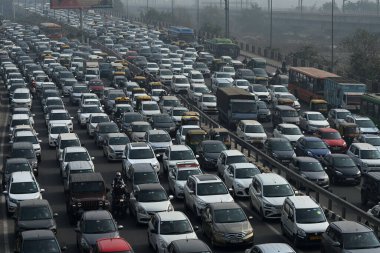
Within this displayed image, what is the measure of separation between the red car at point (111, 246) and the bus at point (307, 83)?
133 feet

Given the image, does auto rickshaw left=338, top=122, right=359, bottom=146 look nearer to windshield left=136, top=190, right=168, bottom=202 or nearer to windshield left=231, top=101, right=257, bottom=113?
windshield left=231, top=101, right=257, bottom=113

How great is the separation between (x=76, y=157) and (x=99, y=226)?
1215 cm

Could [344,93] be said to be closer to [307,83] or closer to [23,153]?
[307,83]

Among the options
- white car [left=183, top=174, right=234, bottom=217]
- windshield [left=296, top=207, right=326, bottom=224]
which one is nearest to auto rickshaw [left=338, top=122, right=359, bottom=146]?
white car [left=183, top=174, right=234, bottom=217]

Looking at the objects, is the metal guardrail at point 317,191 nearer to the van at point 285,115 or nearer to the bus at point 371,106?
the van at point 285,115

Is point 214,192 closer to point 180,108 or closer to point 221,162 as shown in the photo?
point 221,162

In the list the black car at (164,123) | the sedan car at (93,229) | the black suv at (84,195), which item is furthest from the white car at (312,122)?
the sedan car at (93,229)

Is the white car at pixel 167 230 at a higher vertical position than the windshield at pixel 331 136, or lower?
higher

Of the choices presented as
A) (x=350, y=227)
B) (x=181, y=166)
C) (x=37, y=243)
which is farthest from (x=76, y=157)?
(x=350, y=227)

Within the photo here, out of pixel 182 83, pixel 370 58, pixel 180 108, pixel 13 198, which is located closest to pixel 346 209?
pixel 13 198

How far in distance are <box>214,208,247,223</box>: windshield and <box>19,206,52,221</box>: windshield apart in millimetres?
5035

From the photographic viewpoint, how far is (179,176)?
37.3 m

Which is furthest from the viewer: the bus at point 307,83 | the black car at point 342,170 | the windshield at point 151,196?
the bus at point 307,83

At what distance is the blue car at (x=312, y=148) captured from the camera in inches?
1725
